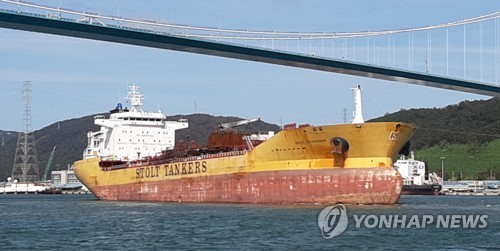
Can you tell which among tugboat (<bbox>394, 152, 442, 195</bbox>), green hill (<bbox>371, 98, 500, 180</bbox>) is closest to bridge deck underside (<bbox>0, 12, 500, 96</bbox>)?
tugboat (<bbox>394, 152, 442, 195</bbox>)

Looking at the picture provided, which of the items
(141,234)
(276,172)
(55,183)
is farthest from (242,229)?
(55,183)

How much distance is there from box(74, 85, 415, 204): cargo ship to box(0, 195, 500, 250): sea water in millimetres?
1137

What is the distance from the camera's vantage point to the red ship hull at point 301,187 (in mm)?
24328

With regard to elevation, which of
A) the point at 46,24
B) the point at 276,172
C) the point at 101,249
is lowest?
the point at 101,249

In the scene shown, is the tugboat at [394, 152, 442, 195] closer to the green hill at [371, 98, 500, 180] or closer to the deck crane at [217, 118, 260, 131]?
the green hill at [371, 98, 500, 180]

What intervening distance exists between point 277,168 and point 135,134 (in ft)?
43.5

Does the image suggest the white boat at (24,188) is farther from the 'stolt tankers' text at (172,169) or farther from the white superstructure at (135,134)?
the 'stolt tankers' text at (172,169)

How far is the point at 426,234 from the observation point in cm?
1678

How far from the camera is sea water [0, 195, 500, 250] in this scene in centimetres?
1523

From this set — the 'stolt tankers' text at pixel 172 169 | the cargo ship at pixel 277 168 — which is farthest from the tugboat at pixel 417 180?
the 'stolt tankers' text at pixel 172 169

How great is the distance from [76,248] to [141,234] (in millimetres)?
2592

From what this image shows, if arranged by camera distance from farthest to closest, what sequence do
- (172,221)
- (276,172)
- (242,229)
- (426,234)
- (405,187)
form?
(405,187) < (276,172) < (172,221) < (242,229) < (426,234)

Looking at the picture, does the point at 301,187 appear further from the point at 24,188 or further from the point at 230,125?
the point at 24,188

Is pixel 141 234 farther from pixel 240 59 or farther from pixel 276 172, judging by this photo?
pixel 240 59
